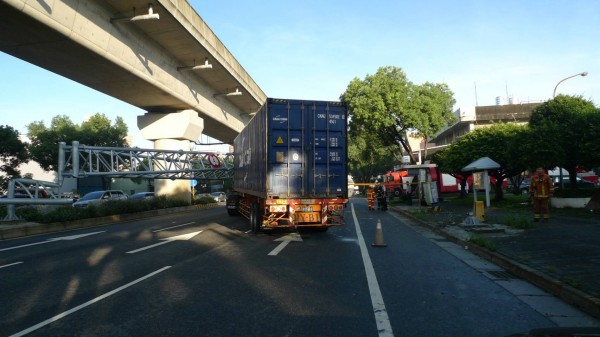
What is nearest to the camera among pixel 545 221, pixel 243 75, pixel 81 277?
pixel 81 277

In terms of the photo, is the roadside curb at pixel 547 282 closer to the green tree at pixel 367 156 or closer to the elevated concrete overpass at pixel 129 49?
the elevated concrete overpass at pixel 129 49

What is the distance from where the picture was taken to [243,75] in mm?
30828

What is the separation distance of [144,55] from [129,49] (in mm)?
1479

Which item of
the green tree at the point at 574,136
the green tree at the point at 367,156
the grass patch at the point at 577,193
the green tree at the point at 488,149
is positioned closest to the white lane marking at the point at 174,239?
the green tree at the point at 574,136

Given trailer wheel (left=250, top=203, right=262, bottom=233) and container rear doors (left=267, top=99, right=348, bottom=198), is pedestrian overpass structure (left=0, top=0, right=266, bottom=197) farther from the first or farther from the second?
trailer wheel (left=250, top=203, right=262, bottom=233)

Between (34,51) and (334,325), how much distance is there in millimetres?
16260

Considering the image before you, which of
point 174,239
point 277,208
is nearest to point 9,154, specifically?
point 174,239

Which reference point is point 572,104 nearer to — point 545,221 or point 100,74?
point 545,221

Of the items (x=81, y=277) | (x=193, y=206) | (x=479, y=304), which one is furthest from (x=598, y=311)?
(x=193, y=206)

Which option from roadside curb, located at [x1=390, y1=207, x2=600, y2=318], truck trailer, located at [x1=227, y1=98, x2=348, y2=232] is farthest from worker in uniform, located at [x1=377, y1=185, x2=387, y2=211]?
roadside curb, located at [x1=390, y1=207, x2=600, y2=318]

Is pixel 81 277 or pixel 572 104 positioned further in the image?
pixel 572 104

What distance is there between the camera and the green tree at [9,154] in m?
40.8

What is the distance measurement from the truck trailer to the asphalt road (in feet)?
5.33

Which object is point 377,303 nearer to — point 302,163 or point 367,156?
point 302,163
